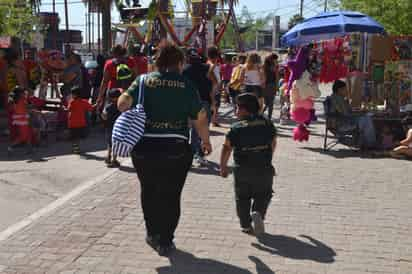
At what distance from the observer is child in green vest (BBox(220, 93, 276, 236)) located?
5.34 metres

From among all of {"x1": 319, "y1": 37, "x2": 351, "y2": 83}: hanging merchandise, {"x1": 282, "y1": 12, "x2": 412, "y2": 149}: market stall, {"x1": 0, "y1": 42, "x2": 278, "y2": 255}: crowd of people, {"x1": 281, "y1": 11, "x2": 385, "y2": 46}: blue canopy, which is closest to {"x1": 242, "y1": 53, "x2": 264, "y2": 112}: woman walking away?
{"x1": 282, "y1": 12, "x2": 412, "y2": 149}: market stall

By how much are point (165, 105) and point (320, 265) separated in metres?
1.86

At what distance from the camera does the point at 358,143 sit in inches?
405

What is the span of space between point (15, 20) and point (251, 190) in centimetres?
2253

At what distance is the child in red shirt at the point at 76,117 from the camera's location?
1006 cm

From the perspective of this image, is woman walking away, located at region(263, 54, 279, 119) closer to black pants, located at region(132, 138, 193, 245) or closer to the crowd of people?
the crowd of people

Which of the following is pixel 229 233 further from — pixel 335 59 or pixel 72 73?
pixel 72 73

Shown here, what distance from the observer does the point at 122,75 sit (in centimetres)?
895

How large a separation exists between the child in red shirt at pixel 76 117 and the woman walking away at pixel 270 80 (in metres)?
4.50

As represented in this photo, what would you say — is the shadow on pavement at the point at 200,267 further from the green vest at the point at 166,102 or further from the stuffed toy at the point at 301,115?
the stuffed toy at the point at 301,115

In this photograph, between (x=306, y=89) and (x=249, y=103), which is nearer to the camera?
(x=249, y=103)

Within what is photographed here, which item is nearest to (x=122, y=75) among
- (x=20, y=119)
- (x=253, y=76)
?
(x=20, y=119)

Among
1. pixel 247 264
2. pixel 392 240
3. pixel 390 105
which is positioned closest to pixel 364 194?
pixel 392 240

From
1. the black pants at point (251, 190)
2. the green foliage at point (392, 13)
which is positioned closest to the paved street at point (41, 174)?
the black pants at point (251, 190)
